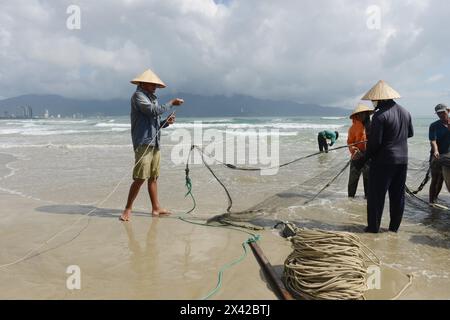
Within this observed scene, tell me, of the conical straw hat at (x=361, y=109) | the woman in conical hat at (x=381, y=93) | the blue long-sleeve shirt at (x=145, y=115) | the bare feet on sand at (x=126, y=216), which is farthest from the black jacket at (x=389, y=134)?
the bare feet on sand at (x=126, y=216)

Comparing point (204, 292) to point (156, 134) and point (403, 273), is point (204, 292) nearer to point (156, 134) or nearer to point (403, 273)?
point (403, 273)

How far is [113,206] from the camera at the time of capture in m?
5.94

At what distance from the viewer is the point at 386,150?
4.25 m

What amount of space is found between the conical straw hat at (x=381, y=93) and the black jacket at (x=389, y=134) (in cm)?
10

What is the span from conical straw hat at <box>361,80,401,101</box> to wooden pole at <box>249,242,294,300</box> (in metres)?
2.27

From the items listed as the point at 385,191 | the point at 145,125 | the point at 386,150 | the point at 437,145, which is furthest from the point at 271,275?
the point at 437,145

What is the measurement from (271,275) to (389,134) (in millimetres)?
2281

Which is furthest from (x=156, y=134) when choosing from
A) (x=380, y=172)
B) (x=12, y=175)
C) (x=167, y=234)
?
(x=12, y=175)

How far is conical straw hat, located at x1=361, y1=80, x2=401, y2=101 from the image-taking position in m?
4.22

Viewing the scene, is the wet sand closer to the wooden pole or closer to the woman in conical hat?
the wooden pole

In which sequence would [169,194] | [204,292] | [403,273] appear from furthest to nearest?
[169,194]
[403,273]
[204,292]

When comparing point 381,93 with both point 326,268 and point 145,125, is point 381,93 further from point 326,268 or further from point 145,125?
point 145,125

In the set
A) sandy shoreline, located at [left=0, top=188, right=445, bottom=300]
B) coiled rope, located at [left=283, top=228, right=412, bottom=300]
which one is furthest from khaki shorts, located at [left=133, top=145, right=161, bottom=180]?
coiled rope, located at [left=283, top=228, right=412, bottom=300]
